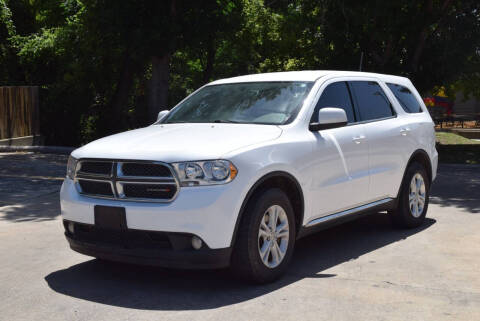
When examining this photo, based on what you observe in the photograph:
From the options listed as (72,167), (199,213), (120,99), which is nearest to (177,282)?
(199,213)

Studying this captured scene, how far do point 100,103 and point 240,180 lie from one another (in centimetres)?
2049

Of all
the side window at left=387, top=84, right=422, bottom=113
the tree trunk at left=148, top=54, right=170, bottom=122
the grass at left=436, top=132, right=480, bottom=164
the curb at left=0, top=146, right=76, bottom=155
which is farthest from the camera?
the tree trunk at left=148, top=54, right=170, bottom=122

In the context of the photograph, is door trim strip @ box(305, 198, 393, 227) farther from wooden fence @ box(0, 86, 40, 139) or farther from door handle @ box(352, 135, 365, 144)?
wooden fence @ box(0, 86, 40, 139)

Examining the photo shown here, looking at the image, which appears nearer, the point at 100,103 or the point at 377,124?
the point at 377,124

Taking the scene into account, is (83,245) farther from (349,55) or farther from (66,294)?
(349,55)

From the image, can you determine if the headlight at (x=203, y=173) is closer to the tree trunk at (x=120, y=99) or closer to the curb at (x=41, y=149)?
the curb at (x=41, y=149)

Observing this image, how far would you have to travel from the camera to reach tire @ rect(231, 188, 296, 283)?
18.2 feet

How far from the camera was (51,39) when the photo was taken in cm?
2269

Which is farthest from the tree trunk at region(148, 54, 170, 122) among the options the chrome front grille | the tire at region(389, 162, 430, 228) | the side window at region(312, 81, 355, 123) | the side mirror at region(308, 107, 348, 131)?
the chrome front grille

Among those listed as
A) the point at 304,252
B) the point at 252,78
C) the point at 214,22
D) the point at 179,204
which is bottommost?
the point at 304,252

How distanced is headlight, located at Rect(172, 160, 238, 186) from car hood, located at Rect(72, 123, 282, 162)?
0.15 feet

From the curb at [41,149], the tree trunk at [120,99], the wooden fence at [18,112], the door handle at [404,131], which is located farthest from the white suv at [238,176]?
the tree trunk at [120,99]

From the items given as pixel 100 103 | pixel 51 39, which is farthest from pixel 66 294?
pixel 100 103

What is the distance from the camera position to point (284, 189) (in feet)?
20.1
